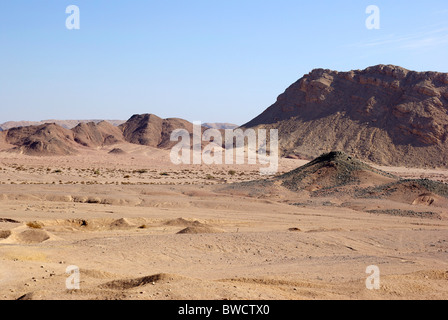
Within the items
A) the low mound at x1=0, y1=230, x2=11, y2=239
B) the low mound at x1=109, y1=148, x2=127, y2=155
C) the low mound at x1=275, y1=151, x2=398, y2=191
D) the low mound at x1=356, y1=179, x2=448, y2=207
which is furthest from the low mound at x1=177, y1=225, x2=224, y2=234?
the low mound at x1=109, y1=148, x2=127, y2=155

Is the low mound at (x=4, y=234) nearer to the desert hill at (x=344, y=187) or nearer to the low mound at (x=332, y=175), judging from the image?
the desert hill at (x=344, y=187)

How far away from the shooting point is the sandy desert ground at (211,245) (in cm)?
888

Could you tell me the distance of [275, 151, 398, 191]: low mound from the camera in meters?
32.9

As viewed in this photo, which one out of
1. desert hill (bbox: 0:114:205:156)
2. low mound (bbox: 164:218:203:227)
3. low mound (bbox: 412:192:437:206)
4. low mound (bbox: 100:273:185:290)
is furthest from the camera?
desert hill (bbox: 0:114:205:156)

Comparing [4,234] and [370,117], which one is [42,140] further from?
[4,234]

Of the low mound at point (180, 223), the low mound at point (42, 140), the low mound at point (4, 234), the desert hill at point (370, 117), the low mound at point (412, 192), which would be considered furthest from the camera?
the low mound at point (42, 140)

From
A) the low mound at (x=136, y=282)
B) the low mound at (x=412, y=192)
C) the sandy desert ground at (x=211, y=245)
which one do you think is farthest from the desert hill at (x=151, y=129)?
the low mound at (x=136, y=282)

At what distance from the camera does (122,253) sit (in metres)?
13.5

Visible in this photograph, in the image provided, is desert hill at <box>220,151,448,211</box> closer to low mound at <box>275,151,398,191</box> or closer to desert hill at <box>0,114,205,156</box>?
low mound at <box>275,151,398,191</box>

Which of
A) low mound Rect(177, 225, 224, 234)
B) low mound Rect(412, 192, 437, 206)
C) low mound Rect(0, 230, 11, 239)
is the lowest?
low mound Rect(412, 192, 437, 206)

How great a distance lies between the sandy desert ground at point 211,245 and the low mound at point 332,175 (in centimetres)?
223

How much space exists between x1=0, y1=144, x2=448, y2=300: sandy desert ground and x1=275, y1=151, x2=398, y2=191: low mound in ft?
7.33
